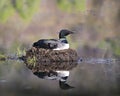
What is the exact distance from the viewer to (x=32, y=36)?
53.2 feet

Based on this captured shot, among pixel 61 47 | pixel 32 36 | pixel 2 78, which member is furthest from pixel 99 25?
pixel 2 78

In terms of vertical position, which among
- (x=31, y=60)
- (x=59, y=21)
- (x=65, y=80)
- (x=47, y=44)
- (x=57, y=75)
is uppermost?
(x=59, y=21)

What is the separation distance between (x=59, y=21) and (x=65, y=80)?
7.39m

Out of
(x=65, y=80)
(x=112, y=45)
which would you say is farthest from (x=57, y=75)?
(x=112, y=45)

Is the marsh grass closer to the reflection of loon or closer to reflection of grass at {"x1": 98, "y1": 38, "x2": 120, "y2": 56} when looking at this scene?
the reflection of loon

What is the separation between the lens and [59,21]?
17531 millimetres

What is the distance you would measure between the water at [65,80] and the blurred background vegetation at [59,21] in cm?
301

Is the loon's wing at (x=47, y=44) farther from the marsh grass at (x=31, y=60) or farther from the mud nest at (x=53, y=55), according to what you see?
the marsh grass at (x=31, y=60)

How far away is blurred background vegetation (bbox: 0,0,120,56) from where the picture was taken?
15.7 m

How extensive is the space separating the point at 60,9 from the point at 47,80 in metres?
8.05

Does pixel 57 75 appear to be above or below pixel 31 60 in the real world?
below

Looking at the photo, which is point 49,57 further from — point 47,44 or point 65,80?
point 65,80

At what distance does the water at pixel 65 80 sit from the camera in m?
9.16

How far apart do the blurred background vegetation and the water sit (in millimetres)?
3008
